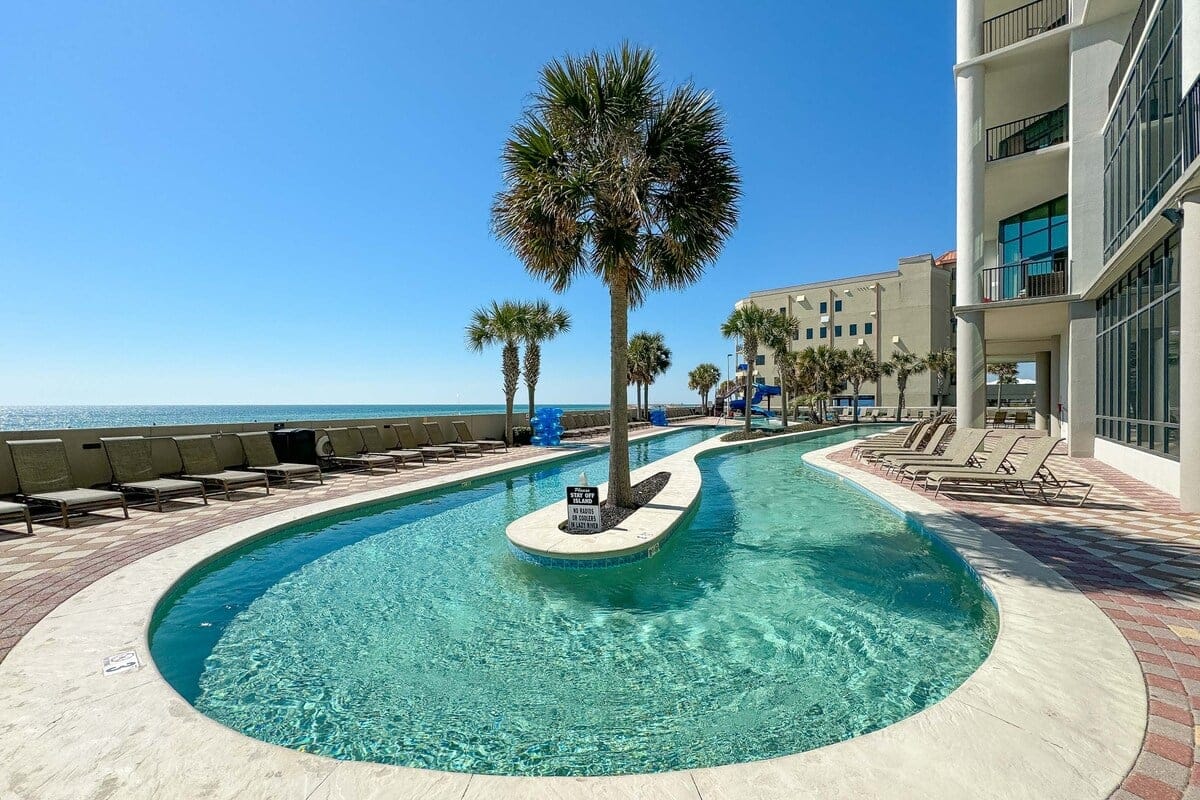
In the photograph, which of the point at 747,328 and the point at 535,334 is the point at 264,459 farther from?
the point at 747,328

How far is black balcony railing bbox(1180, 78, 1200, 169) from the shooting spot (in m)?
7.54

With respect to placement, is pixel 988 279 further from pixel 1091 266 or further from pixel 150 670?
pixel 150 670

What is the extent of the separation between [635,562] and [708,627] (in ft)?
5.67

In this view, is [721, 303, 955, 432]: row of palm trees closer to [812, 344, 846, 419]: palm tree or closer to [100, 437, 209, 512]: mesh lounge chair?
[812, 344, 846, 419]: palm tree


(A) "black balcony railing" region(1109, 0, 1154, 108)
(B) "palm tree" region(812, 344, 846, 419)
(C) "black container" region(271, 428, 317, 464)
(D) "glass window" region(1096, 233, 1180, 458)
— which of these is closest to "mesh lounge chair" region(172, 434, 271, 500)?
(C) "black container" region(271, 428, 317, 464)

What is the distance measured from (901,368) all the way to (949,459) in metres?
34.4

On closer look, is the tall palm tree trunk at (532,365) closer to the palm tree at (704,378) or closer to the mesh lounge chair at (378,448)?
the mesh lounge chair at (378,448)

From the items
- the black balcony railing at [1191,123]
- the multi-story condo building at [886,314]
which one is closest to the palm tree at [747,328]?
the black balcony railing at [1191,123]

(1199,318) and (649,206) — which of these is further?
(649,206)

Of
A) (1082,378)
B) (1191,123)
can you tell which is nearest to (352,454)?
(1191,123)

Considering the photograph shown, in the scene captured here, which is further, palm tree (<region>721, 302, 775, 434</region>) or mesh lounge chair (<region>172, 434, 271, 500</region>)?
palm tree (<region>721, 302, 775, 434</region>)

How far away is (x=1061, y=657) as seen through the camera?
3426 millimetres

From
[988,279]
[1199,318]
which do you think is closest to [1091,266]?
[988,279]

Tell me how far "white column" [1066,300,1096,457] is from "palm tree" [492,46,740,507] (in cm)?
1204
